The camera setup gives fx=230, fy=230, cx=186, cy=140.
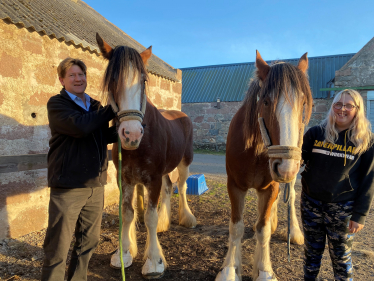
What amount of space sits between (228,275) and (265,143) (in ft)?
4.60

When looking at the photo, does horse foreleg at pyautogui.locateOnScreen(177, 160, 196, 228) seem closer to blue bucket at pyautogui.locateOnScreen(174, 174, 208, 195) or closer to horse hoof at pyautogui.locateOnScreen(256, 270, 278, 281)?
blue bucket at pyautogui.locateOnScreen(174, 174, 208, 195)

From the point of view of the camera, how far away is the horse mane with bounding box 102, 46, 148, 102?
1857 millimetres

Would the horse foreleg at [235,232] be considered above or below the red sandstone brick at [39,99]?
below

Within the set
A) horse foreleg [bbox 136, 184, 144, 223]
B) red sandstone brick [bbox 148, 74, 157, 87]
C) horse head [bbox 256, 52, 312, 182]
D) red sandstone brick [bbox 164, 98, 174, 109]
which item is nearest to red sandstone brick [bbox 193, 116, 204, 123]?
red sandstone brick [bbox 164, 98, 174, 109]

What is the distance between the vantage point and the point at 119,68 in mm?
1877

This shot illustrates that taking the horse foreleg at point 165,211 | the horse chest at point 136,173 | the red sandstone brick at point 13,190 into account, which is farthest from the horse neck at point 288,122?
the red sandstone brick at point 13,190

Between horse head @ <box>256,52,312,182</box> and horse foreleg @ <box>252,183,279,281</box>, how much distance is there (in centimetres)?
71

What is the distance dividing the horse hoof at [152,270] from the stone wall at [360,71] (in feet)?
39.1

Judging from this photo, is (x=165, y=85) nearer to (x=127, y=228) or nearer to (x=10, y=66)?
(x=10, y=66)

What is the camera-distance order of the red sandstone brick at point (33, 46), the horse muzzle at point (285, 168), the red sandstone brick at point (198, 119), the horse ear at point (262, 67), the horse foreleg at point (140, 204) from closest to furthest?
the horse muzzle at point (285, 168) < the horse ear at point (262, 67) < the red sandstone brick at point (33, 46) < the horse foreleg at point (140, 204) < the red sandstone brick at point (198, 119)

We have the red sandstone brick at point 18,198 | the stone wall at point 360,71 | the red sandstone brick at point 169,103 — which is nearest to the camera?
the red sandstone brick at point 18,198

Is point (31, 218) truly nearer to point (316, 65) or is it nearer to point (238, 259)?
point (238, 259)

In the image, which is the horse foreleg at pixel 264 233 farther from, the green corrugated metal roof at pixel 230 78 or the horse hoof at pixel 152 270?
the green corrugated metal roof at pixel 230 78

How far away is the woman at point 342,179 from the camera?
175 cm
